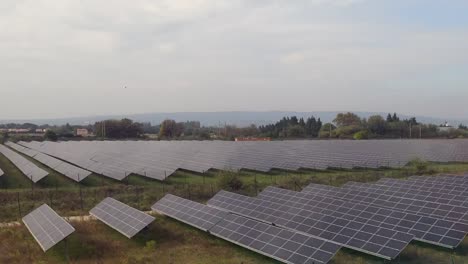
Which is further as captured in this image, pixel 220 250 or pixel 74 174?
pixel 74 174

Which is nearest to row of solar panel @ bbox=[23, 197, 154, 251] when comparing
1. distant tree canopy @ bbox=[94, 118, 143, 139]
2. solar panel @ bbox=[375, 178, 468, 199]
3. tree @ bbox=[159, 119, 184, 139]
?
solar panel @ bbox=[375, 178, 468, 199]

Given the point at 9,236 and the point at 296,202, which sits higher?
the point at 296,202

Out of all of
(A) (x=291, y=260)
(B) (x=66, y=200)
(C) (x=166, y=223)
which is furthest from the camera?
(B) (x=66, y=200)

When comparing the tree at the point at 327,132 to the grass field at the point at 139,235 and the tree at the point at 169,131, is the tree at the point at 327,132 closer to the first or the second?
the tree at the point at 169,131

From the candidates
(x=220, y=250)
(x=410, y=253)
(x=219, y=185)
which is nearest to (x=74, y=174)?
(x=219, y=185)

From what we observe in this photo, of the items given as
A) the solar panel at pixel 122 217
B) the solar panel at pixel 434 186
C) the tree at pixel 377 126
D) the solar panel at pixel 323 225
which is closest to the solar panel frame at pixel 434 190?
the solar panel at pixel 434 186

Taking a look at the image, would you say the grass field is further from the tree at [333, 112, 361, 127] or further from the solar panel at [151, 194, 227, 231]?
the tree at [333, 112, 361, 127]

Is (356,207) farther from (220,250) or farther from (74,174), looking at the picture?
(74,174)
